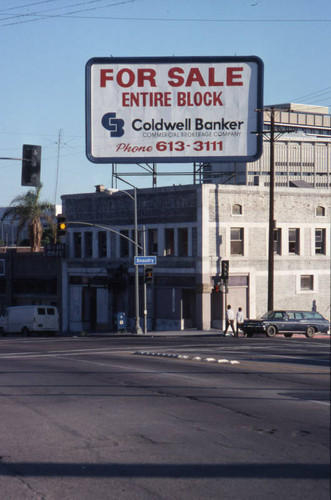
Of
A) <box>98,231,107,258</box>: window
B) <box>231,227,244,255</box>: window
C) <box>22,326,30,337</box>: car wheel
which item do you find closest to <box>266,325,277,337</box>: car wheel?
<box>231,227,244,255</box>: window

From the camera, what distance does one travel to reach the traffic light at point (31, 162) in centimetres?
1988

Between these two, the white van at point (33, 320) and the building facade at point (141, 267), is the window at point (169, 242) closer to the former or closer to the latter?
the building facade at point (141, 267)

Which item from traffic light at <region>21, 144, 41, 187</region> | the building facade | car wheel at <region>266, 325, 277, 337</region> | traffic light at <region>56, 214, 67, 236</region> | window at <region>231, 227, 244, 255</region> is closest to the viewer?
car wheel at <region>266, 325, 277, 337</region>

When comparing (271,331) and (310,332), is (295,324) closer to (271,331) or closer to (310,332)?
(271,331)

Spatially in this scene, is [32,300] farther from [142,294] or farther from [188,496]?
[188,496]

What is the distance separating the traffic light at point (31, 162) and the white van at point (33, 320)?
34.7 m

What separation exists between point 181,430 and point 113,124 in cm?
1676

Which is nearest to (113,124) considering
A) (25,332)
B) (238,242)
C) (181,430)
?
(238,242)

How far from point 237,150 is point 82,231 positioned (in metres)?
32.3

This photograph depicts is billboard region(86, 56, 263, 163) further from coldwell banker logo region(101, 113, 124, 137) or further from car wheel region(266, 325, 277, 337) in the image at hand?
car wheel region(266, 325, 277, 337)

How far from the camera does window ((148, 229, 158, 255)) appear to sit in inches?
1927

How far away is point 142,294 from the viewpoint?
177 feet

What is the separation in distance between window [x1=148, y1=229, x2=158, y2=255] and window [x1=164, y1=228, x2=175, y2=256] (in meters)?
0.85

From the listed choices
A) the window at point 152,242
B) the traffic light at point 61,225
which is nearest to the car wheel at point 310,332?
the traffic light at point 61,225
